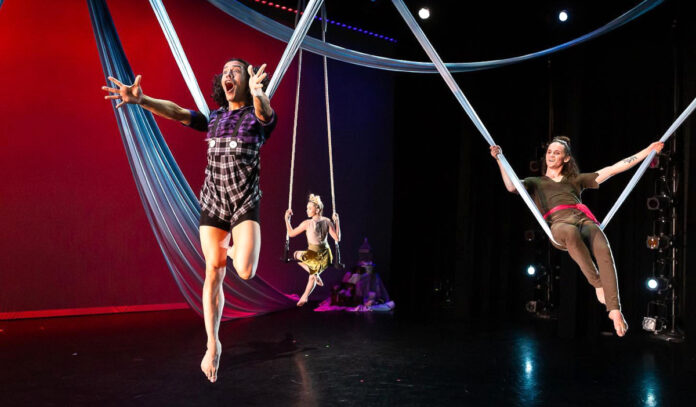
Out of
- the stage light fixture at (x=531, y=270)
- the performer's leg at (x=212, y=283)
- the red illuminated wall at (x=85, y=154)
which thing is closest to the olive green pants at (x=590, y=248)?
the performer's leg at (x=212, y=283)

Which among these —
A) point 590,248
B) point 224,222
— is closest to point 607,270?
point 590,248

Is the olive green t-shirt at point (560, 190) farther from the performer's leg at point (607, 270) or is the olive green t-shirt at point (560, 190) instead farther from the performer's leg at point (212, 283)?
the performer's leg at point (212, 283)

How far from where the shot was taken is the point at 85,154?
696 centimetres

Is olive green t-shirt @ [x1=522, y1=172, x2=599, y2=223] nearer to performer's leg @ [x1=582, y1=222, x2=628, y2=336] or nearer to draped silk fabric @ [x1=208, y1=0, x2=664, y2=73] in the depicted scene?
performer's leg @ [x1=582, y1=222, x2=628, y2=336]

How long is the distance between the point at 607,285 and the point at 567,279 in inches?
110

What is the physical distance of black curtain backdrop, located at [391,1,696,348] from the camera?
602cm

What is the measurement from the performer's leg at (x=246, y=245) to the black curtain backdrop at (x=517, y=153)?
3.94 metres

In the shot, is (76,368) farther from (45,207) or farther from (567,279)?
(567,279)

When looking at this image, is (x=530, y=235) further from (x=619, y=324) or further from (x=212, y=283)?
(x=212, y=283)

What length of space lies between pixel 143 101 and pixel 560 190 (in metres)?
2.65

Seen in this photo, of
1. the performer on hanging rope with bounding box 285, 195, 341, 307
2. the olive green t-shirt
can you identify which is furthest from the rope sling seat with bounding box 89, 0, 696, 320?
the performer on hanging rope with bounding box 285, 195, 341, 307

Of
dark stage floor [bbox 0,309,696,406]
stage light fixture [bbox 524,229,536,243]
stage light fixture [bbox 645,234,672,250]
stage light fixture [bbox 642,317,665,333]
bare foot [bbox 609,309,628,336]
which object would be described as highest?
stage light fixture [bbox 524,229,536,243]

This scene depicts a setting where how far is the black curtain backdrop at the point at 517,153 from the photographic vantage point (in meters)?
6.02

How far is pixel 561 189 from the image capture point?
3.79 metres
